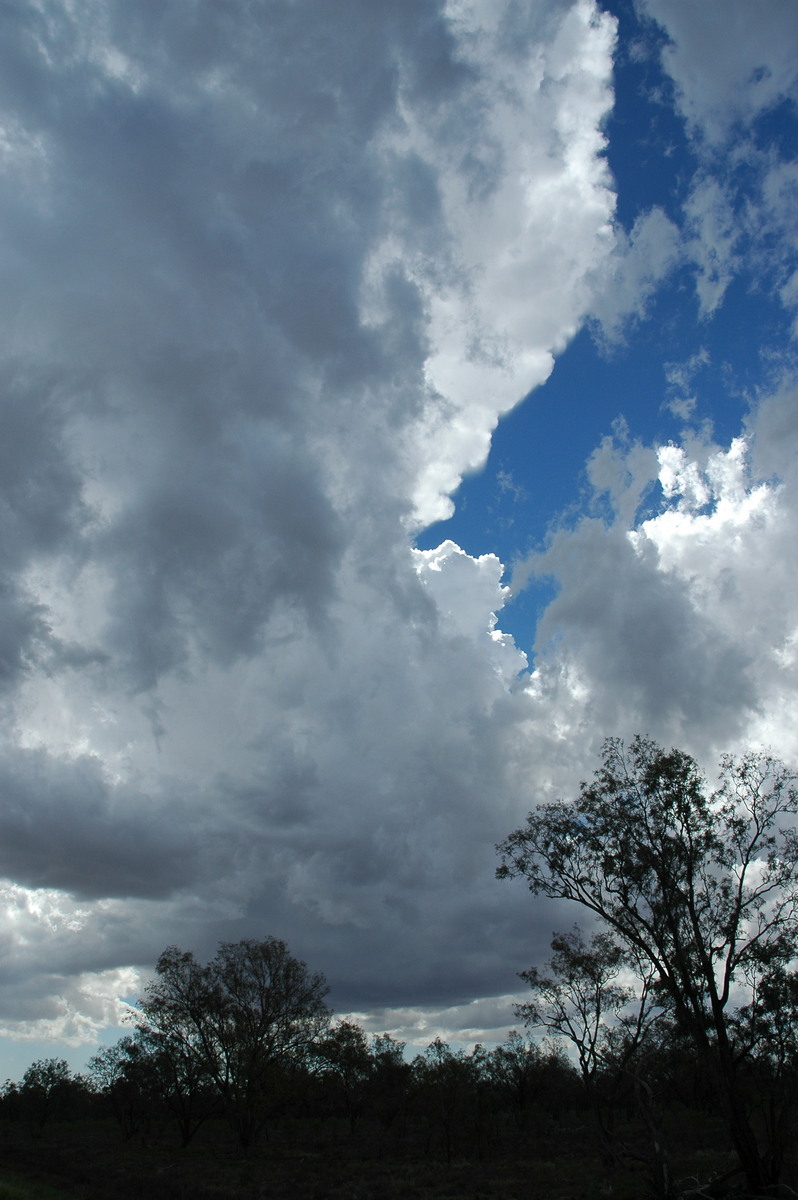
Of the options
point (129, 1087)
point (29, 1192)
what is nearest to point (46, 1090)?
point (129, 1087)

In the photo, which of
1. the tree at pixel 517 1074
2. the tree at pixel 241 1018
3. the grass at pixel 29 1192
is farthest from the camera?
the tree at pixel 517 1074

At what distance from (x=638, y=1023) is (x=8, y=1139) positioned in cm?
9289

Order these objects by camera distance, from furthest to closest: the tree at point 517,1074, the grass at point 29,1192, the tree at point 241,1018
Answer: the tree at point 517,1074, the tree at point 241,1018, the grass at point 29,1192

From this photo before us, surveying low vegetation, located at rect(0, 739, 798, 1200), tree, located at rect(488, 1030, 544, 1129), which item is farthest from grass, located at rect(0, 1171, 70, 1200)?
tree, located at rect(488, 1030, 544, 1129)

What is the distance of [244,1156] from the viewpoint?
63094 mm

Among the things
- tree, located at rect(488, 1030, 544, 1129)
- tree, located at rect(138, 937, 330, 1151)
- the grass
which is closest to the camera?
the grass

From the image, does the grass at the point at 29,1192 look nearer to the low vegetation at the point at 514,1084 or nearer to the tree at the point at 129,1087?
the low vegetation at the point at 514,1084

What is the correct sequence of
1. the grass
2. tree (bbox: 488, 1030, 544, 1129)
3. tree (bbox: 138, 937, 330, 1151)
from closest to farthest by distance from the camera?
the grass < tree (bbox: 138, 937, 330, 1151) < tree (bbox: 488, 1030, 544, 1129)

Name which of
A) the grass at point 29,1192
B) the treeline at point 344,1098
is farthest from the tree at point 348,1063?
the grass at point 29,1192

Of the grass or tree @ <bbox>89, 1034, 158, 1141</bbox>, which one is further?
tree @ <bbox>89, 1034, 158, 1141</bbox>

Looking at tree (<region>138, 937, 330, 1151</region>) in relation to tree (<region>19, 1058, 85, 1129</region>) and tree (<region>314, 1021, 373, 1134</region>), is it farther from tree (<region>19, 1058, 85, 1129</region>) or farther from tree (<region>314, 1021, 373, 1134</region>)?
tree (<region>19, 1058, 85, 1129</region>)

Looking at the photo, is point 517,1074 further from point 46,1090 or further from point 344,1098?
point 46,1090

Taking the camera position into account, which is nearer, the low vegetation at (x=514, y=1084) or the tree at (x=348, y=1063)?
the low vegetation at (x=514, y=1084)

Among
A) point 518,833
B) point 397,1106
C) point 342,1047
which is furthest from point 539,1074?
point 518,833
